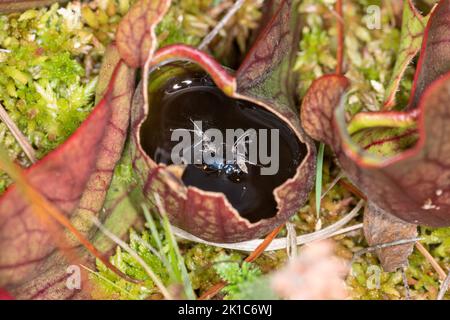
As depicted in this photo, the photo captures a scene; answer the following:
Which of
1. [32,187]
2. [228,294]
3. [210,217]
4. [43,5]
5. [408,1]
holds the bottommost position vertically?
[228,294]

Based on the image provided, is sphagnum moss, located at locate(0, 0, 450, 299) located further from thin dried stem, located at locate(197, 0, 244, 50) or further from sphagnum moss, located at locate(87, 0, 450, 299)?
thin dried stem, located at locate(197, 0, 244, 50)

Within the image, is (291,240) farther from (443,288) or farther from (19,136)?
(19,136)

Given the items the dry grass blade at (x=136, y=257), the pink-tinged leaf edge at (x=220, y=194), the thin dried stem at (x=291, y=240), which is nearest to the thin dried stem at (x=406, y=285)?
the thin dried stem at (x=291, y=240)

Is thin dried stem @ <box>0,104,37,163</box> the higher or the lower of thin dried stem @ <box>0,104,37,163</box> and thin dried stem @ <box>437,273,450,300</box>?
the higher

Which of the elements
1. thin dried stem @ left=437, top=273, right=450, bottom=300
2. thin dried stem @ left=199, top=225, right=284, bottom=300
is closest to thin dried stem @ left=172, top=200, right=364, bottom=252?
thin dried stem @ left=199, top=225, right=284, bottom=300

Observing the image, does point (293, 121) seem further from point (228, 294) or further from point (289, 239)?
point (228, 294)

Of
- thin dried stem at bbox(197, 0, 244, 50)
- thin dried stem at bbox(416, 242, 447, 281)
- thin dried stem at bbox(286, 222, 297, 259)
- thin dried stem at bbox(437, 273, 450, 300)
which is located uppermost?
thin dried stem at bbox(197, 0, 244, 50)

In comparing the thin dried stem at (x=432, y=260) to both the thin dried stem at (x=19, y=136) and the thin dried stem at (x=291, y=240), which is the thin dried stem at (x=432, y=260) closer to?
the thin dried stem at (x=291, y=240)
